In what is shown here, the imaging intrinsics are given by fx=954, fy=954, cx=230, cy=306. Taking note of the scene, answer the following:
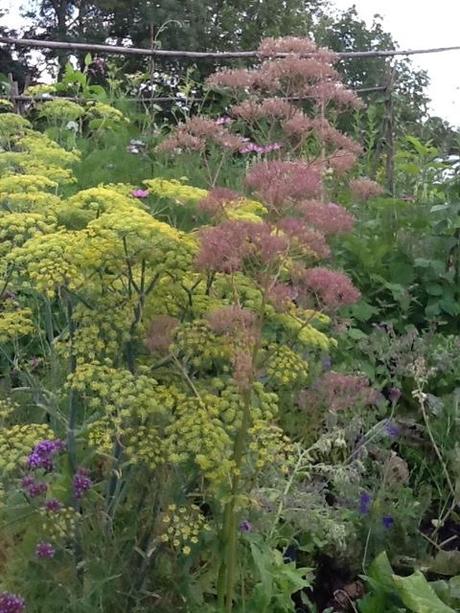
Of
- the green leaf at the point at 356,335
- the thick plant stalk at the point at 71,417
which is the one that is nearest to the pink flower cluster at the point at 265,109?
the thick plant stalk at the point at 71,417

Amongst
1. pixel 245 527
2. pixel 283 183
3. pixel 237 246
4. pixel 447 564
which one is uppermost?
pixel 283 183

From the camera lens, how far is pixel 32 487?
222 cm

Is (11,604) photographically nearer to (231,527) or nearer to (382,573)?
(231,527)

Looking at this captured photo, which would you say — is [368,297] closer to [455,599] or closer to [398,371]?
[398,371]

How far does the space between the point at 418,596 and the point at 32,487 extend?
1121mm

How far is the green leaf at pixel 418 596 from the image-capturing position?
8.54 ft

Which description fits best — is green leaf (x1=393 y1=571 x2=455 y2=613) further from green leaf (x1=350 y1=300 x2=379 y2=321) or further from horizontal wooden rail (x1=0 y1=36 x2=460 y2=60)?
horizontal wooden rail (x1=0 y1=36 x2=460 y2=60)

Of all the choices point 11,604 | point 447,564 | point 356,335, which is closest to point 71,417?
point 11,604

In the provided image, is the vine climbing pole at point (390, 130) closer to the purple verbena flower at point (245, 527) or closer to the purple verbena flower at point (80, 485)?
the purple verbena flower at point (245, 527)

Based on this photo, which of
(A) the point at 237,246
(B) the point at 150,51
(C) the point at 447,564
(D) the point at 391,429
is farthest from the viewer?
(B) the point at 150,51

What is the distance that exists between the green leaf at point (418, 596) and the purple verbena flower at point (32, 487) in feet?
3.35

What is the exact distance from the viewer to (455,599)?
284 centimetres

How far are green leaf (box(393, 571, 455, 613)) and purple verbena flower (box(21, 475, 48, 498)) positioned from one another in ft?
3.35

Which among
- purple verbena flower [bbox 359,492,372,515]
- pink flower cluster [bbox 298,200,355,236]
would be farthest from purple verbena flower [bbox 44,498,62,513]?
purple verbena flower [bbox 359,492,372,515]
